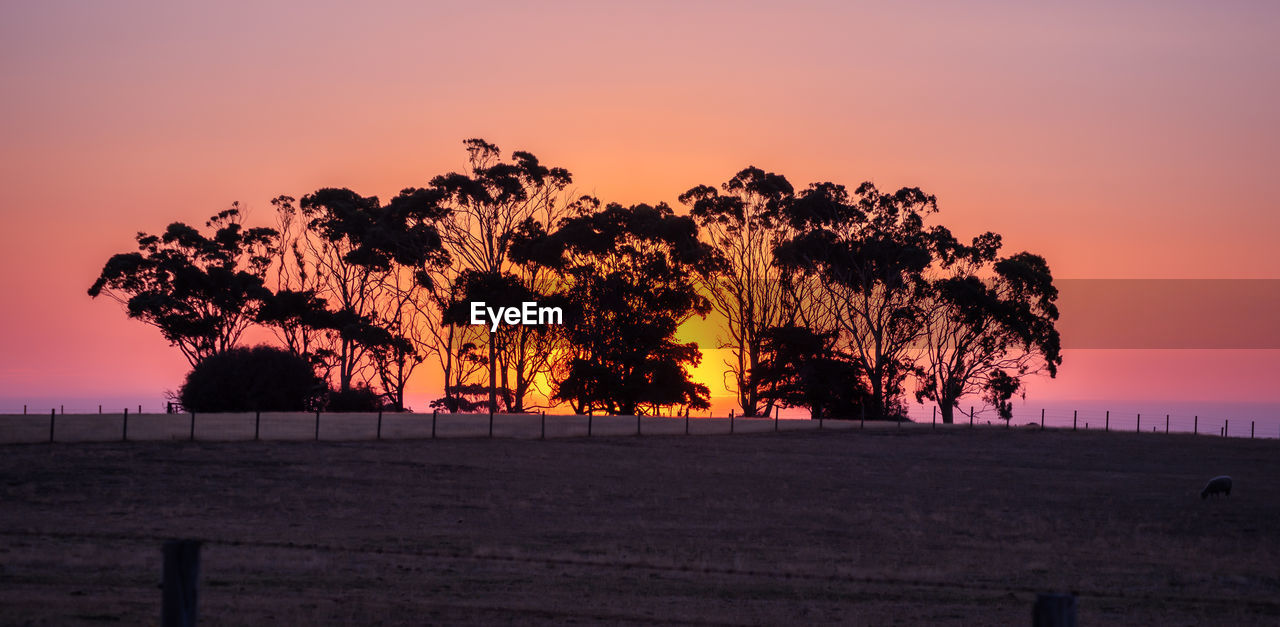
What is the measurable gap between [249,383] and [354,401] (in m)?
9.44

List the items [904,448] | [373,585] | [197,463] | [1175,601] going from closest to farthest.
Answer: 1. [373,585]
2. [1175,601]
3. [197,463]
4. [904,448]

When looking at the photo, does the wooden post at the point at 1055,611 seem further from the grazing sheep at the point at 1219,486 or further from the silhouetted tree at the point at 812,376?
the silhouetted tree at the point at 812,376

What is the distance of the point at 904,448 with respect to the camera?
67562 mm

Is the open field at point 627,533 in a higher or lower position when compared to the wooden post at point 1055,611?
lower

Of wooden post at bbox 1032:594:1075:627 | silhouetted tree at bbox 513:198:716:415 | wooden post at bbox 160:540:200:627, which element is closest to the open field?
wooden post at bbox 160:540:200:627

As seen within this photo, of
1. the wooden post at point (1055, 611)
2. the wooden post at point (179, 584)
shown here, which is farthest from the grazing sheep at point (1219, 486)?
the wooden post at point (179, 584)

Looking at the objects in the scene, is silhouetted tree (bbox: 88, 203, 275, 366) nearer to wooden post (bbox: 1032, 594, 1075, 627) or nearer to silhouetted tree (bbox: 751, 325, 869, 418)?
silhouetted tree (bbox: 751, 325, 869, 418)

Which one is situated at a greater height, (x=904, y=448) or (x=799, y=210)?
(x=799, y=210)

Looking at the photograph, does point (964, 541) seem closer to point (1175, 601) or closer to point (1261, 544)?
point (1261, 544)

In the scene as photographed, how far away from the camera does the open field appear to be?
1845 cm

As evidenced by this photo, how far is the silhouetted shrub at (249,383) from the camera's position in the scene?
80.1 metres

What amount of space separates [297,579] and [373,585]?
4.47ft

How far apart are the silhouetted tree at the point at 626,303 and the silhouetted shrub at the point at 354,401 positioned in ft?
43.2

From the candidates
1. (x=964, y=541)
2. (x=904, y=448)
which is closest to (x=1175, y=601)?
(x=964, y=541)
